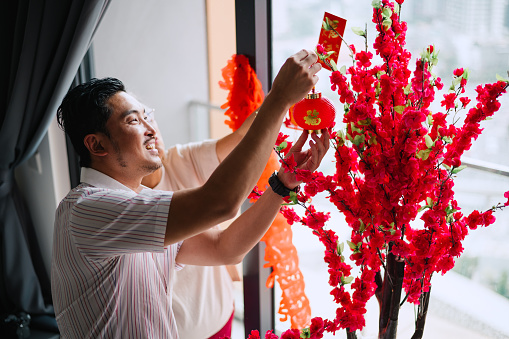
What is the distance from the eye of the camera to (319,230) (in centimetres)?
107

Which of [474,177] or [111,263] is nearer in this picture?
[111,263]

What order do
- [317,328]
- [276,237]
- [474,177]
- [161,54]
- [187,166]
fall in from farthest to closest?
[161,54] → [474,177] → [187,166] → [276,237] → [317,328]

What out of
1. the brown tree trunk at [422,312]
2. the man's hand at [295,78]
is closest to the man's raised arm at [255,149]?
the man's hand at [295,78]

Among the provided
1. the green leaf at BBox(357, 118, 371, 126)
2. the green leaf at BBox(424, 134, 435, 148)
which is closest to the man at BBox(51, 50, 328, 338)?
the green leaf at BBox(357, 118, 371, 126)

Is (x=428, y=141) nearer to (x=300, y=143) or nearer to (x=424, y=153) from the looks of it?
(x=424, y=153)

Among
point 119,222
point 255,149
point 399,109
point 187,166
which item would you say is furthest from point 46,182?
point 399,109

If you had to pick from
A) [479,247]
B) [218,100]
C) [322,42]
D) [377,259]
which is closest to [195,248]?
[377,259]

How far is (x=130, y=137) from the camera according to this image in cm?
126

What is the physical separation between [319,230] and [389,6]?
19.0 inches

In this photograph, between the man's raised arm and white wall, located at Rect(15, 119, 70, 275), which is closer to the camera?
the man's raised arm

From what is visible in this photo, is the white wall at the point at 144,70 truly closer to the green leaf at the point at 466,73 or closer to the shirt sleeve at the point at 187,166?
the shirt sleeve at the point at 187,166

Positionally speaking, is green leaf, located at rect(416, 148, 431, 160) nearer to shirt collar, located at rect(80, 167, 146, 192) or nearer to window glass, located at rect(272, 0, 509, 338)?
shirt collar, located at rect(80, 167, 146, 192)

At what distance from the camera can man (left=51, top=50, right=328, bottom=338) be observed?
0.98 metres

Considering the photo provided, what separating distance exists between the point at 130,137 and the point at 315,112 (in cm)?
50
